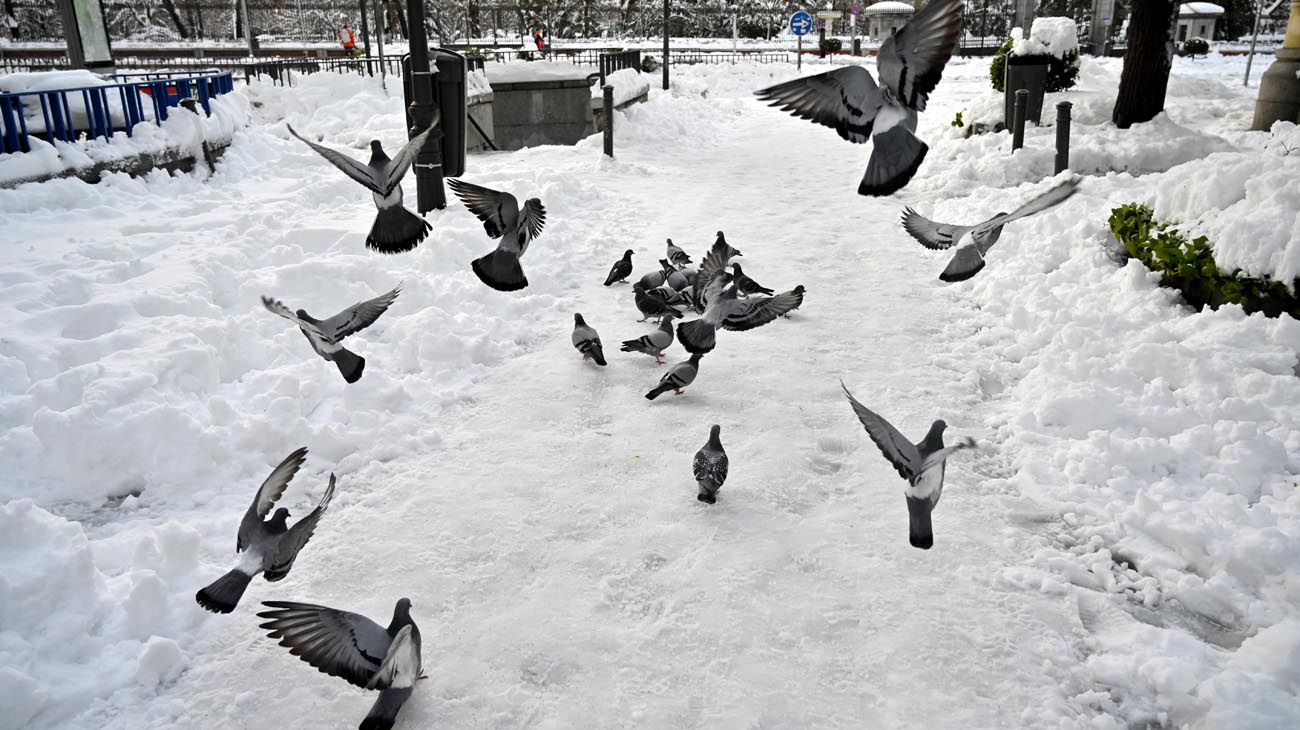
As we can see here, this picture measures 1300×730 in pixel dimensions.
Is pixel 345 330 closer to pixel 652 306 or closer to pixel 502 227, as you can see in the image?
pixel 502 227

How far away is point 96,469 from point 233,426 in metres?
0.67

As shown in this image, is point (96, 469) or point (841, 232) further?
point (841, 232)

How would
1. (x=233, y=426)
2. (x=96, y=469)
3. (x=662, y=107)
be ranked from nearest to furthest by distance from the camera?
(x=96, y=469), (x=233, y=426), (x=662, y=107)

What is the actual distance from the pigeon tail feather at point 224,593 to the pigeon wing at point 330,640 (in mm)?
165

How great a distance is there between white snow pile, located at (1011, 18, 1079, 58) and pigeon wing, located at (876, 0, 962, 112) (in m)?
12.5

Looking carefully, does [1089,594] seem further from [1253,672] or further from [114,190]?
[114,190]

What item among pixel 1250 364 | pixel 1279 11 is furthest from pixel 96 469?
pixel 1279 11

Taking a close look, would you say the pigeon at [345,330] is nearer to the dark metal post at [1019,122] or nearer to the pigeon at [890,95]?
the pigeon at [890,95]

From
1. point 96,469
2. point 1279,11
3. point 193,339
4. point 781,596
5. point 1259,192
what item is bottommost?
point 781,596

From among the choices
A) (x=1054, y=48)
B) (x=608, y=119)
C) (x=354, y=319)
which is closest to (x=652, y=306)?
(x=354, y=319)

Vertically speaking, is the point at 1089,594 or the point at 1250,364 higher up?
the point at 1250,364

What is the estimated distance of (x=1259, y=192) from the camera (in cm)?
572

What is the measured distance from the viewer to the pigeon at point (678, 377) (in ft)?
18.2

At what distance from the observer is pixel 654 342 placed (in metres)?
6.15
